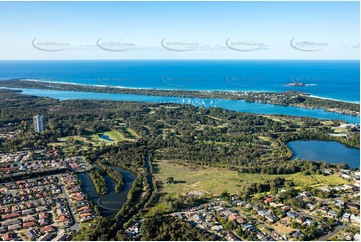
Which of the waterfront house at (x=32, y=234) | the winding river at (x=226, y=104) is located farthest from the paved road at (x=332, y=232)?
the winding river at (x=226, y=104)

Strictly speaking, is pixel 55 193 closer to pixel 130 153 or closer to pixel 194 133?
pixel 130 153

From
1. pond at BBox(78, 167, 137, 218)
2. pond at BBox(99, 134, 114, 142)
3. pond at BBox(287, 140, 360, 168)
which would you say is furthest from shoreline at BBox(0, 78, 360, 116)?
pond at BBox(78, 167, 137, 218)

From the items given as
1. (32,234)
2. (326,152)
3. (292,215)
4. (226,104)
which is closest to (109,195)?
(32,234)

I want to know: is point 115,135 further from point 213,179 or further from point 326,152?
point 326,152

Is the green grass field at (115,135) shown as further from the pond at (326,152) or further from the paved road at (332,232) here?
the paved road at (332,232)

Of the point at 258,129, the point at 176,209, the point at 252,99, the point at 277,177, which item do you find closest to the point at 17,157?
the point at 176,209

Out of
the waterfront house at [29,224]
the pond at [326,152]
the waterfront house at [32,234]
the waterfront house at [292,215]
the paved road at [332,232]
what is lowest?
the paved road at [332,232]

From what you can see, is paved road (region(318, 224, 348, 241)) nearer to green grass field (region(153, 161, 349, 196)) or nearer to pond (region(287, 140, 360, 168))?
green grass field (region(153, 161, 349, 196))
